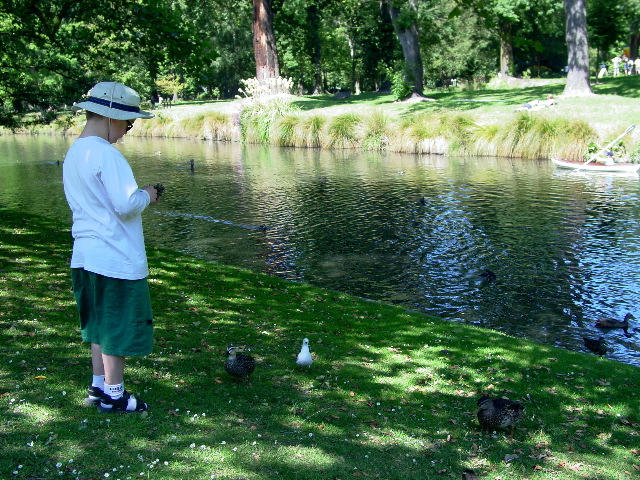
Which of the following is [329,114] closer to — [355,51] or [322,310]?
[322,310]

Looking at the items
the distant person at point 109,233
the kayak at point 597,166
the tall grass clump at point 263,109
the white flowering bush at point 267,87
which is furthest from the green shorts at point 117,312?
the white flowering bush at point 267,87

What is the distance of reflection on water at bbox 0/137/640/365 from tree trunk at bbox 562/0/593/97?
1023cm

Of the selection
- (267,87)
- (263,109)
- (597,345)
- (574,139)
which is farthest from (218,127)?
(597,345)

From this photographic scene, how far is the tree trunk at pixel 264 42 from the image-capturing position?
4362 centimetres

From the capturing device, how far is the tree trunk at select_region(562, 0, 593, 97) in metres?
37.2

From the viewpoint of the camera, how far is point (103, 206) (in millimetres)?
5281

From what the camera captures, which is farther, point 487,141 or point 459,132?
point 459,132

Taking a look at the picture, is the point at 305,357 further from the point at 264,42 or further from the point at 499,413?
the point at 264,42

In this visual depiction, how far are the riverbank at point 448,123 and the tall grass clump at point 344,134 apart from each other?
2.3 inches

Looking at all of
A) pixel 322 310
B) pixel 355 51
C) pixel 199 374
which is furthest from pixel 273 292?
pixel 355 51

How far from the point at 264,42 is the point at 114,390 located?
41428 millimetres

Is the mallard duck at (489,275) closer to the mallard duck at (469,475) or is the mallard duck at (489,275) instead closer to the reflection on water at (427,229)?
the reflection on water at (427,229)

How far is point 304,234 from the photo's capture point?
746 inches

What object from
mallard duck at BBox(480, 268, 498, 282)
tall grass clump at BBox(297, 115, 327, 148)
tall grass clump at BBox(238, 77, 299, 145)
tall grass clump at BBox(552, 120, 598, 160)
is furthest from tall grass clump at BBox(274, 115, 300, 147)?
mallard duck at BBox(480, 268, 498, 282)
